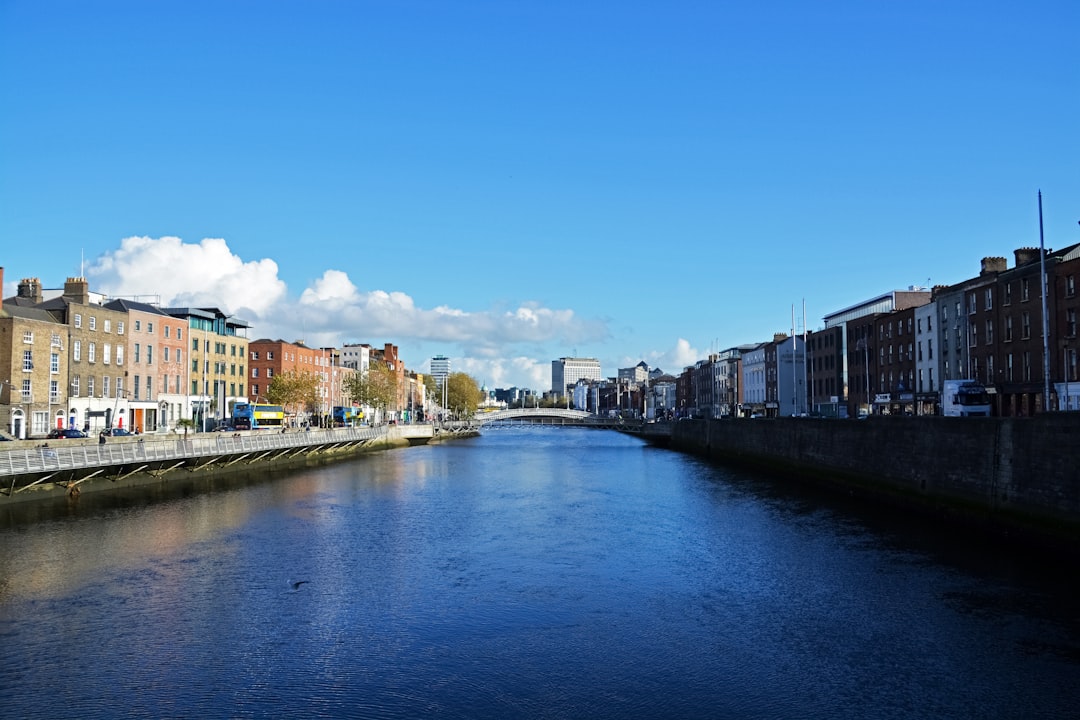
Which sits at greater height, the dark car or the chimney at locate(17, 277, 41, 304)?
the chimney at locate(17, 277, 41, 304)

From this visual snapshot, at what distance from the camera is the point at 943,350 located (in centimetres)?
6694

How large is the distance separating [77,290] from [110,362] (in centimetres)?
638

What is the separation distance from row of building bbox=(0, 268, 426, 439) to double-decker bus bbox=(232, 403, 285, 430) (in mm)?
3366

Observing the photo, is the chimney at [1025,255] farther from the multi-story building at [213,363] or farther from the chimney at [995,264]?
the multi-story building at [213,363]

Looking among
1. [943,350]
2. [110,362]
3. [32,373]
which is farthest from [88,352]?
[943,350]

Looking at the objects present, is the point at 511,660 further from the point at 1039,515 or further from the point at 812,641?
the point at 1039,515

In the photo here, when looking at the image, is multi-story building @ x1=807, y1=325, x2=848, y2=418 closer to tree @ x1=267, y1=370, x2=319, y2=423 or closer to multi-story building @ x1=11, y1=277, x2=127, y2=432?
tree @ x1=267, y1=370, x2=319, y2=423

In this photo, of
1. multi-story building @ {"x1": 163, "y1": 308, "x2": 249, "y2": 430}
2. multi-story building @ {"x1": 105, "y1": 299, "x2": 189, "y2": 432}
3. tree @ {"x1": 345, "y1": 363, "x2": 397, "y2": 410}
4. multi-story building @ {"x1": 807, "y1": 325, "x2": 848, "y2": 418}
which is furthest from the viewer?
tree @ {"x1": 345, "y1": 363, "x2": 397, "y2": 410}

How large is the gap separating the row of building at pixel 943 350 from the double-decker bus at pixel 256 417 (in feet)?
202

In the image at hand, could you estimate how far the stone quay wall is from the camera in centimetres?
2722

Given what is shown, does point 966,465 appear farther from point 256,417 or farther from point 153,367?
point 256,417

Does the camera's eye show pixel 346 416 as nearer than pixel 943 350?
No

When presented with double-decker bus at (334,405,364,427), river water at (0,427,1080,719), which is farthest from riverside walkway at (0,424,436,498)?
double-decker bus at (334,405,364,427)

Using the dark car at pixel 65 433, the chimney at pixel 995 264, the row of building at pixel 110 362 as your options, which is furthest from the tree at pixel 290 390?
the chimney at pixel 995 264
